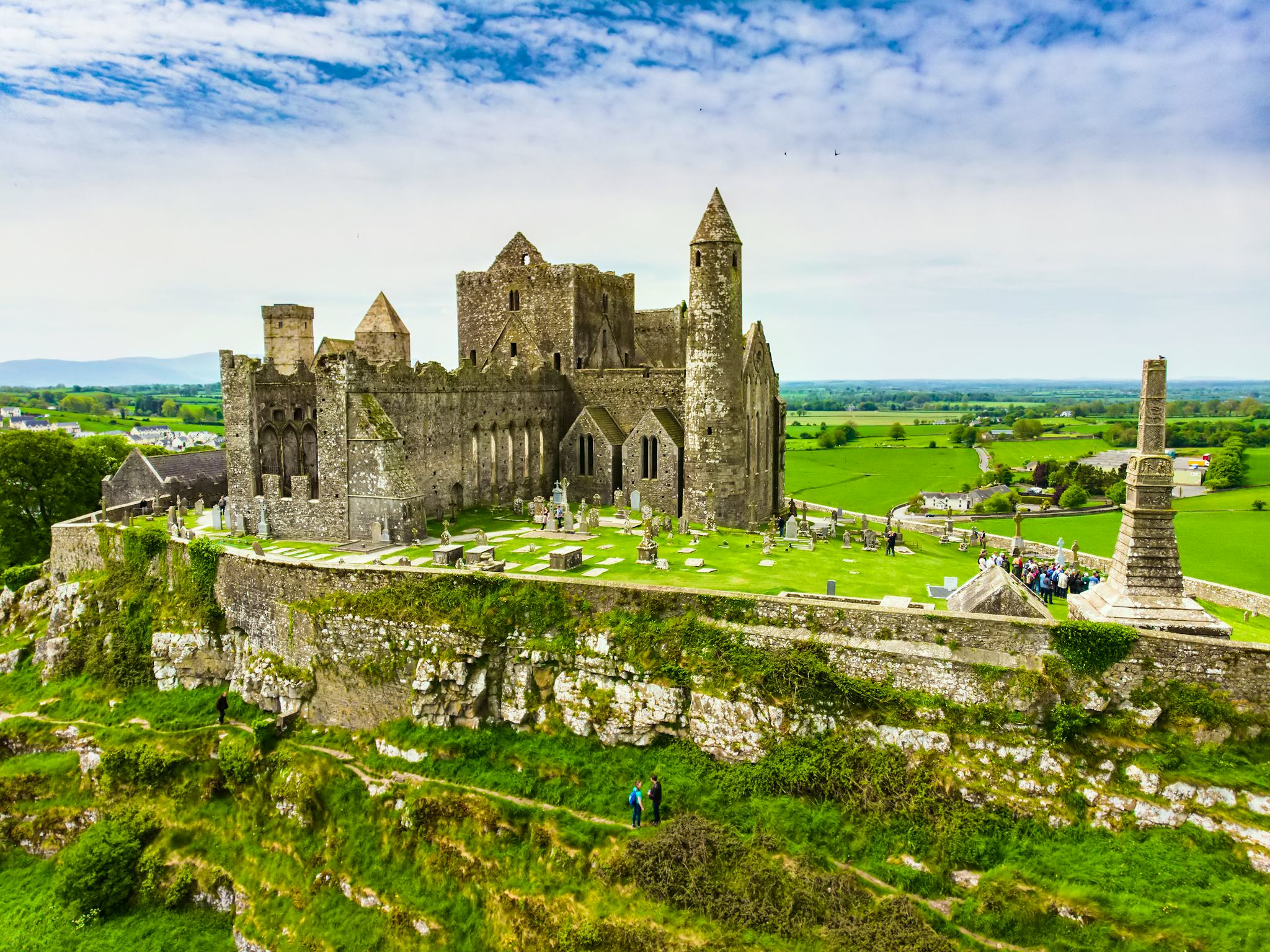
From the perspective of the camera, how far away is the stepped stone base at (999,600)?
1861 cm

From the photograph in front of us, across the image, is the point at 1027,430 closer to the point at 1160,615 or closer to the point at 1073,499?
the point at 1073,499

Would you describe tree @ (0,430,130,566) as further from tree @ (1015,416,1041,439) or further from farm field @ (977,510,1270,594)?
tree @ (1015,416,1041,439)

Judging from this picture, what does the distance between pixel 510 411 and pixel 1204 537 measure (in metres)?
32.4

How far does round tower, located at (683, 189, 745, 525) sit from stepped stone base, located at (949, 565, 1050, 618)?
505 inches

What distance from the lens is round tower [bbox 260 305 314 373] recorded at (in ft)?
113

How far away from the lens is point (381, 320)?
120 feet

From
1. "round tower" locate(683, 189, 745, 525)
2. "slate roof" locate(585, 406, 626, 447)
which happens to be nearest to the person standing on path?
"round tower" locate(683, 189, 745, 525)

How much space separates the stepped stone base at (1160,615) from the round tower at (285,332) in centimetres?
2991

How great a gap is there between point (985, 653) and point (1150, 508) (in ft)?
15.4


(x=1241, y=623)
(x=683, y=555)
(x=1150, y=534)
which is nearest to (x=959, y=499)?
(x=683, y=555)

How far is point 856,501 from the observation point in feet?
212

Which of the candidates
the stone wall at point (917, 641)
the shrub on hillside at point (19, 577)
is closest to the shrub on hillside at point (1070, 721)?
the stone wall at point (917, 641)

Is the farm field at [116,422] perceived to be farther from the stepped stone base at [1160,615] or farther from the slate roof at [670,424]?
the stepped stone base at [1160,615]

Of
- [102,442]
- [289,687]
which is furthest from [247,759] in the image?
[102,442]
